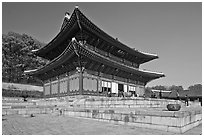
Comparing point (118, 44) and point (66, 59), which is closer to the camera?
point (66, 59)

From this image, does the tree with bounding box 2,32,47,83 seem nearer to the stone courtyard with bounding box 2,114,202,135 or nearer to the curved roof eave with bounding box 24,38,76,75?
the curved roof eave with bounding box 24,38,76,75

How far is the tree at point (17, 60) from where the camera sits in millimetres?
Result: 41562

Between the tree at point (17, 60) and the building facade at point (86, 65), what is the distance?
14454mm

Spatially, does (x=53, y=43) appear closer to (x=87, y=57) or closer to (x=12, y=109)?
(x=87, y=57)

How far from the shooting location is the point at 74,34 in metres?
24.0

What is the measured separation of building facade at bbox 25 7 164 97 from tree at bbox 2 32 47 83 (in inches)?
569

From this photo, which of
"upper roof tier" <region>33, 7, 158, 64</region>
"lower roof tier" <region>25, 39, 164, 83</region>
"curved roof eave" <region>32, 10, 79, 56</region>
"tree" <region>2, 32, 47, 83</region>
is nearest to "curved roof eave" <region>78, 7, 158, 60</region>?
"upper roof tier" <region>33, 7, 158, 64</region>

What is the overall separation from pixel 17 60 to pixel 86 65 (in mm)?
27243

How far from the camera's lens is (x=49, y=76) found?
94.4ft

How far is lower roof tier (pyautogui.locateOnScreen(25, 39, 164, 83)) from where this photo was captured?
20.9 m

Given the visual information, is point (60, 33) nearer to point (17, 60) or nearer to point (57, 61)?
point (57, 61)

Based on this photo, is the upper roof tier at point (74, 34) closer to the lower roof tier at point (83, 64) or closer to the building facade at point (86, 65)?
the building facade at point (86, 65)

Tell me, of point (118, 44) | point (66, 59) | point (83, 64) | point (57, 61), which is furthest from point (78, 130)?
point (118, 44)

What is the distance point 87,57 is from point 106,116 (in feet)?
43.8
